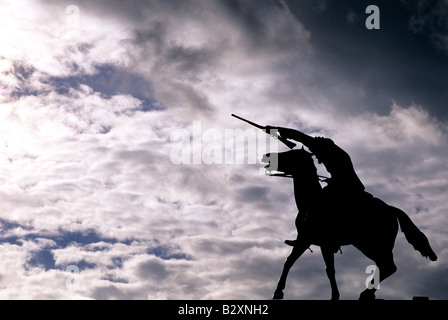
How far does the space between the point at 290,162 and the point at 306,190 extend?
77 centimetres

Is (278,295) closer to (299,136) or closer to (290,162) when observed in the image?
(290,162)

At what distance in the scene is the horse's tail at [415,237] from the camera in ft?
39.3

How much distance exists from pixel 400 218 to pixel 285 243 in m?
2.53

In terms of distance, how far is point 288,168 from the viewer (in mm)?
13109

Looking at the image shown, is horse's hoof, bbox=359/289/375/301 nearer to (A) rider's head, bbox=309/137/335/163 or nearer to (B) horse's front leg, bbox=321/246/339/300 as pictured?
(B) horse's front leg, bbox=321/246/339/300

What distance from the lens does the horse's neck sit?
12766mm

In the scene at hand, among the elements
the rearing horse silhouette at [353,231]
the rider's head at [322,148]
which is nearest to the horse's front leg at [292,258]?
the rearing horse silhouette at [353,231]

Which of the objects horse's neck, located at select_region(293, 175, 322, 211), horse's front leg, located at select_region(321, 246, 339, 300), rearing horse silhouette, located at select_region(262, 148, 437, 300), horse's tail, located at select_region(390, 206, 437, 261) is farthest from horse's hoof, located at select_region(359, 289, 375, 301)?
horse's neck, located at select_region(293, 175, 322, 211)

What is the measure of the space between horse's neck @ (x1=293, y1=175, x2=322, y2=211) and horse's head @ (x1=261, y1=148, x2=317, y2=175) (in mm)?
246

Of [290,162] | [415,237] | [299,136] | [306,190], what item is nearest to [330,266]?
[306,190]

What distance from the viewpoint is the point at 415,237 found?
1207 cm
